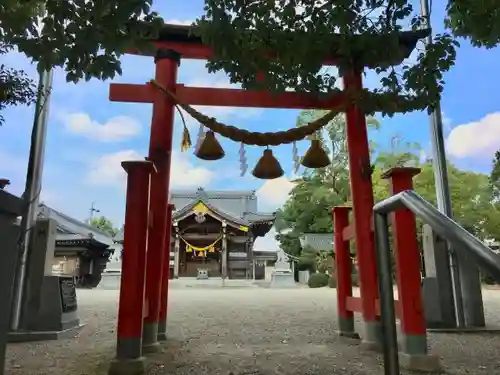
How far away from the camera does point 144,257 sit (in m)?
2.80

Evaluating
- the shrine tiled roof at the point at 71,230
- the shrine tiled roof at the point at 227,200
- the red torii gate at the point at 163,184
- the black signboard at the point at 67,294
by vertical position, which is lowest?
the black signboard at the point at 67,294

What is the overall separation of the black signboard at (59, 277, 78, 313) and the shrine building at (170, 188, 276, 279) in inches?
645

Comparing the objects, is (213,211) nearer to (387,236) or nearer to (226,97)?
(226,97)

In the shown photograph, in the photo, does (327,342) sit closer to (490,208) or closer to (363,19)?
(363,19)

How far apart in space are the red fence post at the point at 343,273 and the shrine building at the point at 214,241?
17045 millimetres

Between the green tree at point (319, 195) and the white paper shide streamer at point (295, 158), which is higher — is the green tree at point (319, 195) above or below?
above

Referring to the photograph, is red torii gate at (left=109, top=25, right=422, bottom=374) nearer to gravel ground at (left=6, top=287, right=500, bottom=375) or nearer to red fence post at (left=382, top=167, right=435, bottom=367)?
gravel ground at (left=6, top=287, right=500, bottom=375)

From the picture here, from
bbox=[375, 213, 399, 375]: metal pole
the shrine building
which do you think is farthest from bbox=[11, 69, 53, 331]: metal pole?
the shrine building

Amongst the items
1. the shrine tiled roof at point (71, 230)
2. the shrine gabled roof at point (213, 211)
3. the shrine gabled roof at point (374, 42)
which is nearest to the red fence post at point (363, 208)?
the shrine gabled roof at point (374, 42)

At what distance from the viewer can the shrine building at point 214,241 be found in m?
21.4

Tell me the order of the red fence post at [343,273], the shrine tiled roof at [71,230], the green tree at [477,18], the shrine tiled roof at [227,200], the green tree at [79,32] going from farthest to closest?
the shrine tiled roof at [227,200] < the shrine tiled roof at [71,230] < the red fence post at [343,273] < the green tree at [477,18] < the green tree at [79,32]

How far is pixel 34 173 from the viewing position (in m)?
4.20

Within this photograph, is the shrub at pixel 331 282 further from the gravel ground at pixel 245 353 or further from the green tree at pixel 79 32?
the green tree at pixel 79 32

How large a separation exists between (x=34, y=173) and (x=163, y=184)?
1.64 m
